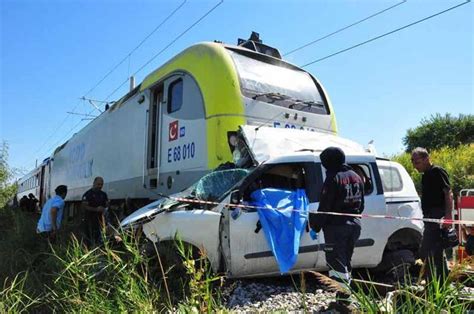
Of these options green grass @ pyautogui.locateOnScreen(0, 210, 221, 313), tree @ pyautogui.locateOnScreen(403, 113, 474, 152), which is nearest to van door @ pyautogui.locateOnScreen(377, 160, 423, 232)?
green grass @ pyautogui.locateOnScreen(0, 210, 221, 313)

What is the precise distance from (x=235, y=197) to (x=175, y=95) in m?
3.18

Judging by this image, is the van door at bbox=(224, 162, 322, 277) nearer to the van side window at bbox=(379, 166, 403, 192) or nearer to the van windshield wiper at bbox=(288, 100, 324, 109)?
the van side window at bbox=(379, 166, 403, 192)

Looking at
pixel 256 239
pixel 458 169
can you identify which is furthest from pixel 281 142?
pixel 458 169

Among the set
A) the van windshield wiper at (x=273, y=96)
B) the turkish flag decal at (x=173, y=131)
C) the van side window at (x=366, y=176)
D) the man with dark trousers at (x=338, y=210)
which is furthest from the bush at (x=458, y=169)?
the man with dark trousers at (x=338, y=210)

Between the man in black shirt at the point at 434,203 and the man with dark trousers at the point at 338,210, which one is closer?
the man with dark trousers at the point at 338,210

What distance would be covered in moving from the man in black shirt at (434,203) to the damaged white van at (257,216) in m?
0.71

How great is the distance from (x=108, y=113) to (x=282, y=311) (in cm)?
913

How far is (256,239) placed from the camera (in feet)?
15.6

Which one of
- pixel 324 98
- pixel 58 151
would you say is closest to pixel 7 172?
pixel 58 151

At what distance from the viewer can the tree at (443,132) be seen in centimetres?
2589

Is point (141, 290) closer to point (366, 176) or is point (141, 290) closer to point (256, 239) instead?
point (256, 239)

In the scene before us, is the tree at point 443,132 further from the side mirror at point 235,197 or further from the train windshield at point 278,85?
the side mirror at point 235,197

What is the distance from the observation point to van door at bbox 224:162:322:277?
4.70 metres

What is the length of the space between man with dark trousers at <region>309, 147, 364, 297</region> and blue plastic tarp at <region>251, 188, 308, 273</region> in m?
0.43
